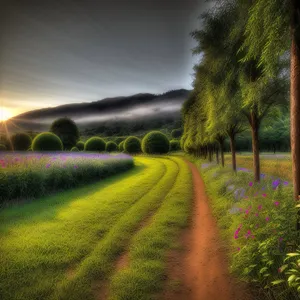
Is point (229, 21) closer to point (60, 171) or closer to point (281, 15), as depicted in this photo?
point (281, 15)

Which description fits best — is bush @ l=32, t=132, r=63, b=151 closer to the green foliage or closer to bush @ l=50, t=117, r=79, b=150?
bush @ l=50, t=117, r=79, b=150

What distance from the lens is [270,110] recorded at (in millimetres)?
10062

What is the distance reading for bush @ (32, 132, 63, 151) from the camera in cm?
3170

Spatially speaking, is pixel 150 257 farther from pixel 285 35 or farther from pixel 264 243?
pixel 285 35

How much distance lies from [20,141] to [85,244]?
38943 mm

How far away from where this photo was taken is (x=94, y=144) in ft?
162

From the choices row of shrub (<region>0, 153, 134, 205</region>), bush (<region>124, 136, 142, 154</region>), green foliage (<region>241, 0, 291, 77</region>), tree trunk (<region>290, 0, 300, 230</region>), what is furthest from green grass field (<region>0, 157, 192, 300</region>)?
bush (<region>124, 136, 142, 154</region>)

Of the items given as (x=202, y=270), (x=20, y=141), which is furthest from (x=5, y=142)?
(x=202, y=270)

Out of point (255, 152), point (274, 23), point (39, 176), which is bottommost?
point (39, 176)

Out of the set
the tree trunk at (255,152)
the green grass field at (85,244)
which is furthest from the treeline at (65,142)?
the tree trunk at (255,152)

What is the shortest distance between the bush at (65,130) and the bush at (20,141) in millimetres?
4665

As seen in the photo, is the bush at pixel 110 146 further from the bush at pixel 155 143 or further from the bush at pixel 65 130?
the bush at pixel 65 130

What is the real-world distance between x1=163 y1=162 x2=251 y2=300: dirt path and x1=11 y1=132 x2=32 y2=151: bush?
129 feet

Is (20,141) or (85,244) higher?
(20,141)
